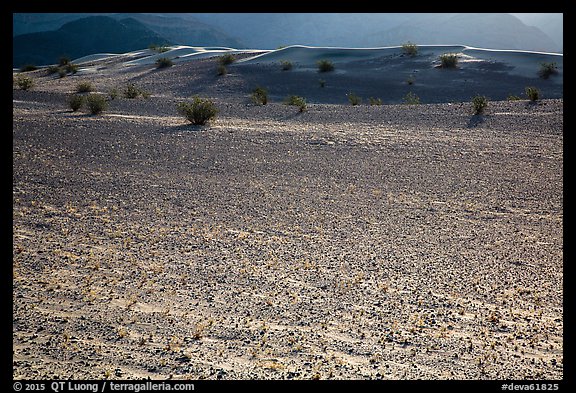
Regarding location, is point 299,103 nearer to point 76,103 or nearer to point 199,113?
point 199,113

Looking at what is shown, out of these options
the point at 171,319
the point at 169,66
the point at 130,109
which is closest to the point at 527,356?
the point at 171,319

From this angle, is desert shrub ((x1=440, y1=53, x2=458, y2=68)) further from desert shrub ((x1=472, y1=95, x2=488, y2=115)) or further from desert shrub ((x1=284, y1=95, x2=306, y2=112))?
desert shrub ((x1=472, y1=95, x2=488, y2=115))

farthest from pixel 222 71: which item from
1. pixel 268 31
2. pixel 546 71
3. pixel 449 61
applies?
pixel 268 31

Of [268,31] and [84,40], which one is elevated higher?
[268,31]

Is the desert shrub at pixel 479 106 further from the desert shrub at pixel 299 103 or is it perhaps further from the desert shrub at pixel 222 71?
the desert shrub at pixel 222 71

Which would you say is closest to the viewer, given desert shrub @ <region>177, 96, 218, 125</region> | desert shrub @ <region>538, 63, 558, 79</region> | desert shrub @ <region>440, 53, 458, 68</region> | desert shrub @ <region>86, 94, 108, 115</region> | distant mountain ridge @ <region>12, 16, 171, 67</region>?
desert shrub @ <region>177, 96, 218, 125</region>

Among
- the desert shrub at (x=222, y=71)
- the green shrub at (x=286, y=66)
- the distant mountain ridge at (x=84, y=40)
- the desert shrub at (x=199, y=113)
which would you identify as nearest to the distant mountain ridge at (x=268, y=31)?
the distant mountain ridge at (x=84, y=40)

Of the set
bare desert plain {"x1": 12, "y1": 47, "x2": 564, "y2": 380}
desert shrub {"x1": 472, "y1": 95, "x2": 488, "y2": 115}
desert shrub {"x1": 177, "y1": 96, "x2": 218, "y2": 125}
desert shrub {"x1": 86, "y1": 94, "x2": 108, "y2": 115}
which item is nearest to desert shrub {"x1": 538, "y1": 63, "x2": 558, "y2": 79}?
desert shrub {"x1": 472, "y1": 95, "x2": 488, "y2": 115}
